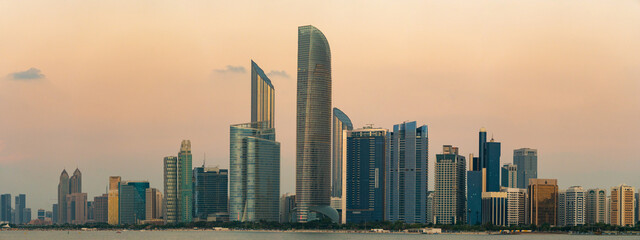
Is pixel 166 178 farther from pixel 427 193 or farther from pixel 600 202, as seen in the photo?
pixel 600 202

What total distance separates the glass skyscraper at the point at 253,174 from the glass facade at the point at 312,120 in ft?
12.5

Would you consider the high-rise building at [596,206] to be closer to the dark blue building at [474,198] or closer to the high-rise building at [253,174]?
the dark blue building at [474,198]

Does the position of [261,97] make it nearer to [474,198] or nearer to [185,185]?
[185,185]

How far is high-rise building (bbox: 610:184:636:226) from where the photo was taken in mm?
101562

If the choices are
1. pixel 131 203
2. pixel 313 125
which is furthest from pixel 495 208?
pixel 131 203

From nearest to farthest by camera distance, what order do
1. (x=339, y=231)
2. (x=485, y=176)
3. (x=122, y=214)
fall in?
(x=339, y=231) < (x=485, y=176) < (x=122, y=214)

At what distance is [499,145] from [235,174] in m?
31.4

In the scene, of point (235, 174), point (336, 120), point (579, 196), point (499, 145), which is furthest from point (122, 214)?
point (579, 196)

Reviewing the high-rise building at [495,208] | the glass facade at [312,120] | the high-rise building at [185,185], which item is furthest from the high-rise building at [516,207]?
the high-rise building at [185,185]

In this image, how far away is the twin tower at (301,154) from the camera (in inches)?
4055

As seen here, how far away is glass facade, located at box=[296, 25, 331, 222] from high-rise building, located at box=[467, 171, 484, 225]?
16.5 metres

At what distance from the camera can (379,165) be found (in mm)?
111688

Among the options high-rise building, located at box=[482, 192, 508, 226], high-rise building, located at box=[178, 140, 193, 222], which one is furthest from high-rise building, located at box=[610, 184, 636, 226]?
high-rise building, located at box=[178, 140, 193, 222]

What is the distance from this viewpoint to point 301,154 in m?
104
